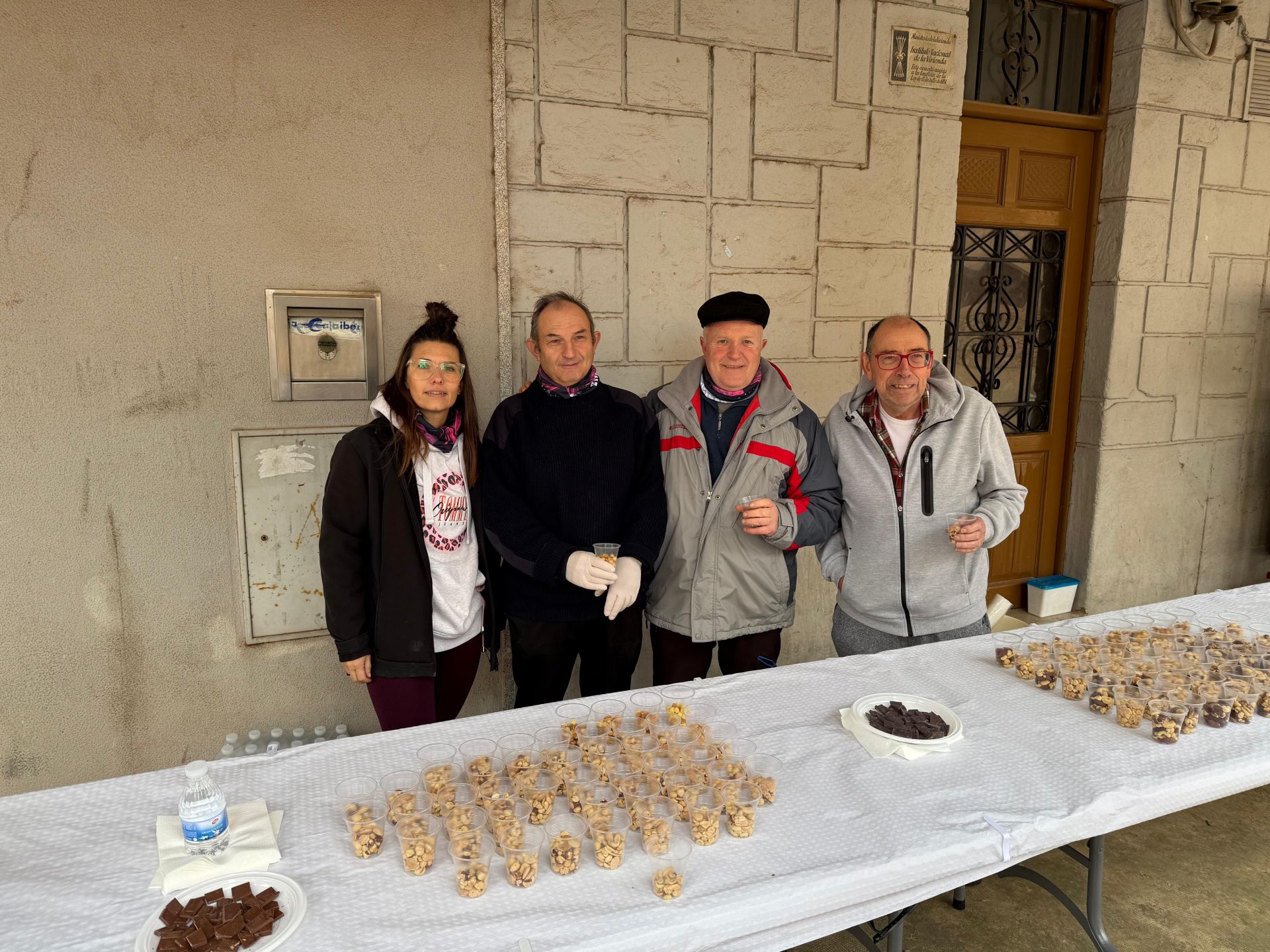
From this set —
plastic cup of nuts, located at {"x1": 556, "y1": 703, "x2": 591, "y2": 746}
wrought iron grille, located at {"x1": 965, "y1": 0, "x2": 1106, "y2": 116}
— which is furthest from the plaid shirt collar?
wrought iron grille, located at {"x1": 965, "y1": 0, "x2": 1106, "y2": 116}

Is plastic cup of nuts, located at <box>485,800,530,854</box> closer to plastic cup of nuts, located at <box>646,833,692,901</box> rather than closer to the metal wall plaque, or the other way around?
plastic cup of nuts, located at <box>646,833,692,901</box>

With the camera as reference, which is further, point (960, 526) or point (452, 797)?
point (960, 526)

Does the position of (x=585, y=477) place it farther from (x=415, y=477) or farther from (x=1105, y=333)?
(x=1105, y=333)

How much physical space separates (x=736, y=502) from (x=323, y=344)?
63.7 inches

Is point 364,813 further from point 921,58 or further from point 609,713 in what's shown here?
point 921,58

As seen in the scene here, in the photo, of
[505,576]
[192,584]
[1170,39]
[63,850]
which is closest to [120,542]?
[192,584]

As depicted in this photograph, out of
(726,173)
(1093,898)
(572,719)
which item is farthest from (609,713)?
(726,173)

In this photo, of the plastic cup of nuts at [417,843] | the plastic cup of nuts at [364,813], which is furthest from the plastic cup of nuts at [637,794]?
the plastic cup of nuts at [364,813]

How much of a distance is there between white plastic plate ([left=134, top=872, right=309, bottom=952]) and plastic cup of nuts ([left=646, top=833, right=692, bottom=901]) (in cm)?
59

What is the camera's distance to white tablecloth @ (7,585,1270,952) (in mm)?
1303

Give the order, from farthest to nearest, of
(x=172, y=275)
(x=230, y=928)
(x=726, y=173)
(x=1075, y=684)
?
(x=726, y=173)
(x=172, y=275)
(x=1075, y=684)
(x=230, y=928)

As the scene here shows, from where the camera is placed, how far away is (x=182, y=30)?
2.66m

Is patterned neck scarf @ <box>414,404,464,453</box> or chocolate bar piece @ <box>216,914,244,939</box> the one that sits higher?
patterned neck scarf @ <box>414,404,464,453</box>

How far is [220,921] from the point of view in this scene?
4.16ft
